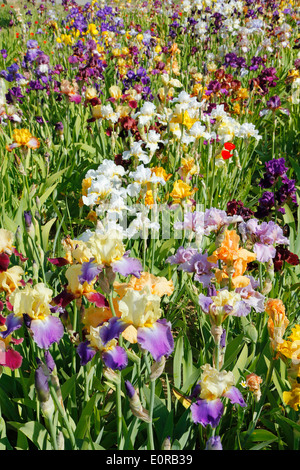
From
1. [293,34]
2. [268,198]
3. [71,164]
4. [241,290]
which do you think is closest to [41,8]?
[293,34]

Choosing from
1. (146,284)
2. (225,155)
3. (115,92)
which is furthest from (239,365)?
(115,92)

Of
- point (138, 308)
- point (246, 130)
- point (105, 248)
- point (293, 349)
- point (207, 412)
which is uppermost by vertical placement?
point (246, 130)

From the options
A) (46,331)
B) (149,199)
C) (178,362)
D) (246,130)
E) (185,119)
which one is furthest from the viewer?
(246,130)

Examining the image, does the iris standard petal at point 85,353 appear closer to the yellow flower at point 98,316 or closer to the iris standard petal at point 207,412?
the yellow flower at point 98,316

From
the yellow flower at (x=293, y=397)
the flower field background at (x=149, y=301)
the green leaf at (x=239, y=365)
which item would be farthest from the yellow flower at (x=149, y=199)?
the yellow flower at (x=293, y=397)

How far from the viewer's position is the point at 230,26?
705 cm

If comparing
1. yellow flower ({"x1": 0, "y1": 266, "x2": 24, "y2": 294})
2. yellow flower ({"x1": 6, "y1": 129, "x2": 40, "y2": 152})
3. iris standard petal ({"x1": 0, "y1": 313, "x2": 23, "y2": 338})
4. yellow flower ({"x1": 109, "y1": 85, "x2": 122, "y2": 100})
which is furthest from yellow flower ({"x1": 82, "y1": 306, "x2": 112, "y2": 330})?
yellow flower ({"x1": 109, "y1": 85, "x2": 122, "y2": 100})

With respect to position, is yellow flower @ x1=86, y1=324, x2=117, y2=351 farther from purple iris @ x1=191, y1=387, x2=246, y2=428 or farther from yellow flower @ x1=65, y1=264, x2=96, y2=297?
purple iris @ x1=191, y1=387, x2=246, y2=428

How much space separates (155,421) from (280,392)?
0.58 meters

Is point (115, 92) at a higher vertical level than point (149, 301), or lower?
higher

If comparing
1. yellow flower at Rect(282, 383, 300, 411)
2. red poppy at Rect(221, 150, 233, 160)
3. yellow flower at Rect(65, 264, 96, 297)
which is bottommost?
yellow flower at Rect(282, 383, 300, 411)

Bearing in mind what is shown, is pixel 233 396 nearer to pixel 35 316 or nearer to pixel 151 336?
pixel 151 336

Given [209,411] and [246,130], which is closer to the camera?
[209,411]

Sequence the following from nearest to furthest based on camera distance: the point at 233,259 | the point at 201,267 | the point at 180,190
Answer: the point at 233,259, the point at 201,267, the point at 180,190
